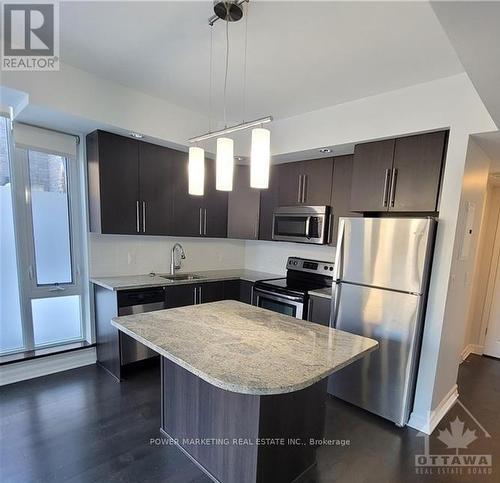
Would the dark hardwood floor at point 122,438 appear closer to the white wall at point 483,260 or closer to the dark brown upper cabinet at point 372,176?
the white wall at point 483,260

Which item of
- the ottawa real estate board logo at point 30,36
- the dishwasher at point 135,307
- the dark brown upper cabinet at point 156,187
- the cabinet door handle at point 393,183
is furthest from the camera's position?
the dark brown upper cabinet at point 156,187

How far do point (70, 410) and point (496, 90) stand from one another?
11.6ft

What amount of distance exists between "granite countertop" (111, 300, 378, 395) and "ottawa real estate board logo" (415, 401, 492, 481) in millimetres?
1150

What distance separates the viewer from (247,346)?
4.93ft

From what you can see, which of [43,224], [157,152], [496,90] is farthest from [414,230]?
[43,224]

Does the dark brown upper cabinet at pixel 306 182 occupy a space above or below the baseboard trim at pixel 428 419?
above

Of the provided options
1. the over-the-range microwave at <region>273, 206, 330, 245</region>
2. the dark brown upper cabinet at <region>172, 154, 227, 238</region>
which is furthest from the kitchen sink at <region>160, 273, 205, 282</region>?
the over-the-range microwave at <region>273, 206, 330, 245</region>

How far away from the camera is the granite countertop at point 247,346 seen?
118 cm

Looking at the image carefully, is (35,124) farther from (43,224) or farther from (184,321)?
(184,321)

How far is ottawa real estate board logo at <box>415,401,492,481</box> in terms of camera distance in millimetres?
1916

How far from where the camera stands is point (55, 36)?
187cm

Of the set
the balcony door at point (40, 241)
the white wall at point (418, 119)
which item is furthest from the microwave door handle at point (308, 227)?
the balcony door at point (40, 241)

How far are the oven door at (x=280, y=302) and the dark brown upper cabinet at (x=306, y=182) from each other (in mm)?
1065

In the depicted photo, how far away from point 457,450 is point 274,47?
10.2 feet
